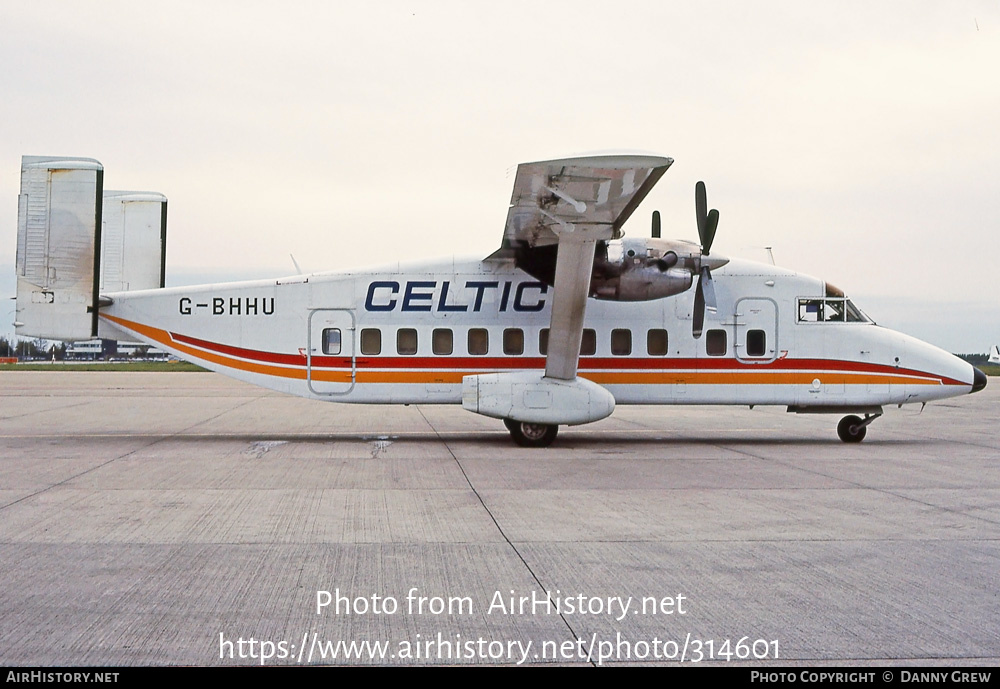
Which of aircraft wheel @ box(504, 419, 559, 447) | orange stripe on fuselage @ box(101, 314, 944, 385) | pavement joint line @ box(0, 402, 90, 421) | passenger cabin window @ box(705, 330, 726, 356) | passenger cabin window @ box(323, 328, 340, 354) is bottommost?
pavement joint line @ box(0, 402, 90, 421)

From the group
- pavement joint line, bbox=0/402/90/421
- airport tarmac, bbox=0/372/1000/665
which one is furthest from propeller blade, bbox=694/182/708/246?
pavement joint line, bbox=0/402/90/421

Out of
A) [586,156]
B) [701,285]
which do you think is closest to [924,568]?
[586,156]

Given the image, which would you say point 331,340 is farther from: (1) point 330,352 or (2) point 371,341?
(2) point 371,341

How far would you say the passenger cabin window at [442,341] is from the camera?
17281 millimetres

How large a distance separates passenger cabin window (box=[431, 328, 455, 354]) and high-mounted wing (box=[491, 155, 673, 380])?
1833mm

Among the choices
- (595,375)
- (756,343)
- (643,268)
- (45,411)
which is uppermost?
(643,268)

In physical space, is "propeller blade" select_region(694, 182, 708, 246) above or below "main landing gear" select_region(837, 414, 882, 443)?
above

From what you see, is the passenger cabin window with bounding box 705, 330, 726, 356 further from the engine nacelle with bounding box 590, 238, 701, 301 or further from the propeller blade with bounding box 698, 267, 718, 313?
the engine nacelle with bounding box 590, 238, 701, 301

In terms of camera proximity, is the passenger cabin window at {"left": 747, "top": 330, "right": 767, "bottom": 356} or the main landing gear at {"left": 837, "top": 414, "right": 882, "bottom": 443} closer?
the passenger cabin window at {"left": 747, "top": 330, "right": 767, "bottom": 356}

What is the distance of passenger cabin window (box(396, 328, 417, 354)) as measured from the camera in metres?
17.3

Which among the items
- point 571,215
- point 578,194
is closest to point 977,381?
point 571,215

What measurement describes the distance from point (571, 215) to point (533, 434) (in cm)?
433

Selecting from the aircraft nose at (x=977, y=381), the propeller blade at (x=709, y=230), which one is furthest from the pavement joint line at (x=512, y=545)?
the aircraft nose at (x=977, y=381)

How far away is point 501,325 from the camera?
682 inches
